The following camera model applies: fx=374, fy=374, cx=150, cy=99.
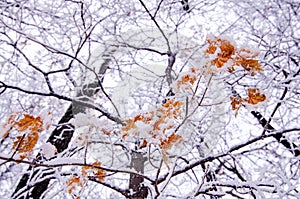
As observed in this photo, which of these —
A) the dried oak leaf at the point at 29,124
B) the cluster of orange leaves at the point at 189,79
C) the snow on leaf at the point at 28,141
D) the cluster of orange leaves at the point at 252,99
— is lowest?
the snow on leaf at the point at 28,141

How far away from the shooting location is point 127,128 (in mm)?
1476

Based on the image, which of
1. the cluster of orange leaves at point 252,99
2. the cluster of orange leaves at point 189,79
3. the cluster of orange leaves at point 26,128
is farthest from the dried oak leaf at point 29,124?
the cluster of orange leaves at point 252,99

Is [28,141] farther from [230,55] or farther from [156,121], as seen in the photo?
[230,55]

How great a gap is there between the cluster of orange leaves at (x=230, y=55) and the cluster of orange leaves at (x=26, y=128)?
74 centimetres

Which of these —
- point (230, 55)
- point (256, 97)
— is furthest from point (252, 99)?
point (230, 55)

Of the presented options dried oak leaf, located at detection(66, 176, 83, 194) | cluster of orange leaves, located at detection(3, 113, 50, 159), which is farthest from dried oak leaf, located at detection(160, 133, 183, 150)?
dried oak leaf, located at detection(66, 176, 83, 194)

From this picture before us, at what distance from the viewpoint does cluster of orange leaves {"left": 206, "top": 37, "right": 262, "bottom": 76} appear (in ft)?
5.05

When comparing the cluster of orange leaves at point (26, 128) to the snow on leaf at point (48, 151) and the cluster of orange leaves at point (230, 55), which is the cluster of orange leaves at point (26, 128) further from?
the cluster of orange leaves at point (230, 55)

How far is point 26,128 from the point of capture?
1.37 metres

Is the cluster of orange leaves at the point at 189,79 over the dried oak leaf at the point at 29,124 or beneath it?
over

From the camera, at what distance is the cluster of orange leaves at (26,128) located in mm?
1371

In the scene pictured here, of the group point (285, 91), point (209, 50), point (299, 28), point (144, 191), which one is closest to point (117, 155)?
point (144, 191)

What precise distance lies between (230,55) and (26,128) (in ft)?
2.82

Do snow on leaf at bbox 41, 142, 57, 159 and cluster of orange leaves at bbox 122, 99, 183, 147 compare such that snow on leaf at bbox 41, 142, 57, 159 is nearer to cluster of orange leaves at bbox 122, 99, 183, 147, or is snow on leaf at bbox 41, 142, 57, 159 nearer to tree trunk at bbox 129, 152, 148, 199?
cluster of orange leaves at bbox 122, 99, 183, 147
